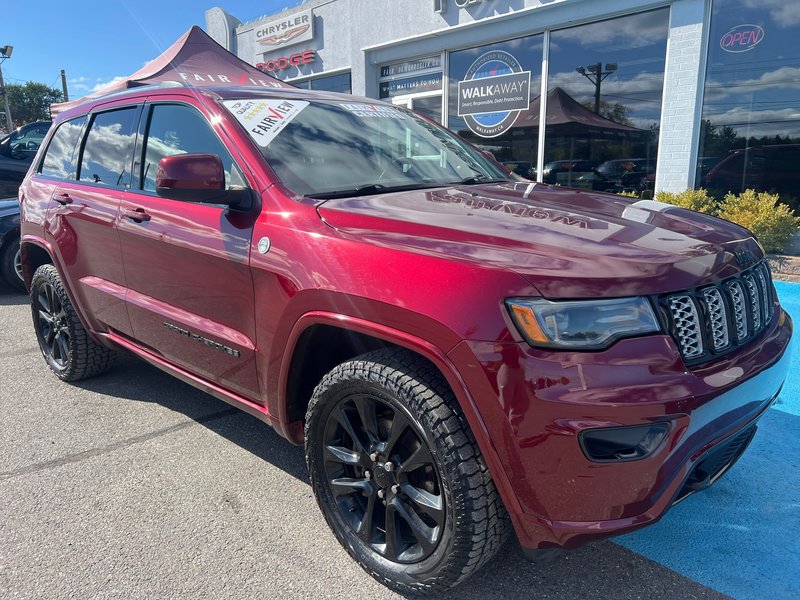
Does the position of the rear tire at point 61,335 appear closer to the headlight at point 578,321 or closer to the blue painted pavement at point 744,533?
the headlight at point 578,321

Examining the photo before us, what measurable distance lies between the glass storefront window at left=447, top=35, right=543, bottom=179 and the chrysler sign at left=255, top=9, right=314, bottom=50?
405cm

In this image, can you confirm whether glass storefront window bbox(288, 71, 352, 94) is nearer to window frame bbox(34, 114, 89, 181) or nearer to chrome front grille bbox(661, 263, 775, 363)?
window frame bbox(34, 114, 89, 181)

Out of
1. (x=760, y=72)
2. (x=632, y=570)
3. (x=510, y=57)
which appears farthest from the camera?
(x=510, y=57)

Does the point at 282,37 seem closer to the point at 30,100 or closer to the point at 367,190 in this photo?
the point at 367,190

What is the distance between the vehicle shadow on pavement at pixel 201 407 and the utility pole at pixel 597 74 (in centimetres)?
683

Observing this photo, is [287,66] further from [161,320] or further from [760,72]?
[161,320]

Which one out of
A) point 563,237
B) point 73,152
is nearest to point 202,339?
point 563,237

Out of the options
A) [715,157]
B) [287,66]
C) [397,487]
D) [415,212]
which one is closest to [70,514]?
[397,487]

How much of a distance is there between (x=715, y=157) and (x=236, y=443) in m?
6.88

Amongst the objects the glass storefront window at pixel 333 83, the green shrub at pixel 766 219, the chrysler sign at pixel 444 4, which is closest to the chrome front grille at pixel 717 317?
the green shrub at pixel 766 219

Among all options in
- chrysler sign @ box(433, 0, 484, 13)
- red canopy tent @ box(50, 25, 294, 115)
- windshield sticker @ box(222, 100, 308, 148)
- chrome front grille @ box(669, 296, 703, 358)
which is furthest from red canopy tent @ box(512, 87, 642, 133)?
chrome front grille @ box(669, 296, 703, 358)

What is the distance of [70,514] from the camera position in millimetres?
2592

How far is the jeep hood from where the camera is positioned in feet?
5.51

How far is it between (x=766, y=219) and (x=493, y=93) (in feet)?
15.8
